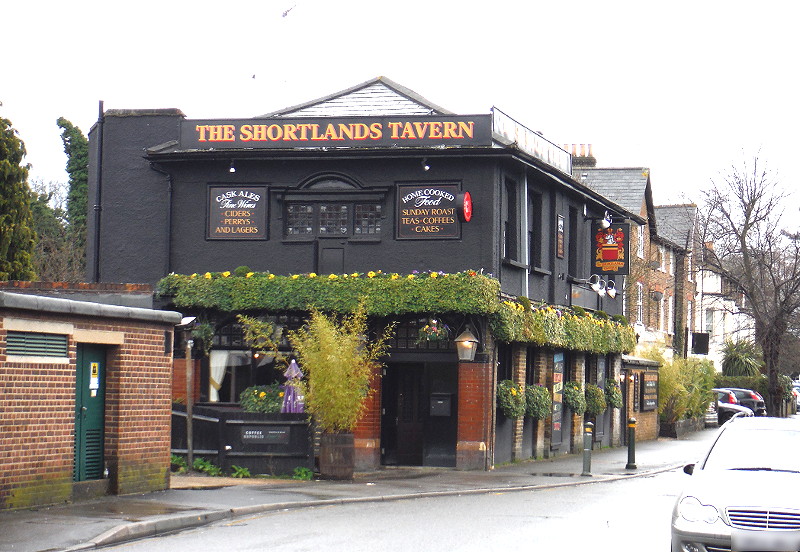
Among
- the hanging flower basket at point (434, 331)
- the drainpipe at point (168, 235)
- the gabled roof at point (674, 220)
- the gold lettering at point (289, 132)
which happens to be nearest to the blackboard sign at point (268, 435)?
the hanging flower basket at point (434, 331)

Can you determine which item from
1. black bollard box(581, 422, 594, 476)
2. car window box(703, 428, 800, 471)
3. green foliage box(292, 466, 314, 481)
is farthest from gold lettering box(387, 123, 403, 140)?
car window box(703, 428, 800, 471)

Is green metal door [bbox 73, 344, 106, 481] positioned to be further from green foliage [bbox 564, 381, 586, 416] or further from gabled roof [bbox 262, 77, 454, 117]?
green foliage [bbox 564, 381, 586, 416]

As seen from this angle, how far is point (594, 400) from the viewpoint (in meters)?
32.3

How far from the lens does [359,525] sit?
568 inches

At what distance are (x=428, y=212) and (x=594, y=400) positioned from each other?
10030mm

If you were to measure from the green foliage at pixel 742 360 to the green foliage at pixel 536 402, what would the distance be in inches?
1504

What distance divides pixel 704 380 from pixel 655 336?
7827 mm

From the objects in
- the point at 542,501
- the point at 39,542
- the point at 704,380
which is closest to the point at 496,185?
the point at 542,501

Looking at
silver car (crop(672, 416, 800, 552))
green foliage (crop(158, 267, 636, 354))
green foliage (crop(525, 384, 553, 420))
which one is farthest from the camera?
green foliage (crop(525, 384, 553, 420))

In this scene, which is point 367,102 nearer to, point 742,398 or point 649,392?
point 649,392

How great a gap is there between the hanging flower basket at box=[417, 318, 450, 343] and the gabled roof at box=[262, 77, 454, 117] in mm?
6187

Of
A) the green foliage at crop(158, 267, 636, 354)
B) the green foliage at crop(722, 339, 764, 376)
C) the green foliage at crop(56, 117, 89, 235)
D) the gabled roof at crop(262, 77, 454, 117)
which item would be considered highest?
the green foliage at crop(56, 117, 89, 235)

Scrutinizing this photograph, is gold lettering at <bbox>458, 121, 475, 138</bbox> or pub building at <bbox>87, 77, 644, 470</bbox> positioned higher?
gold lettering at <bbox>458, 121, 475, 138</bbox>

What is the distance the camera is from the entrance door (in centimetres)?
2516
